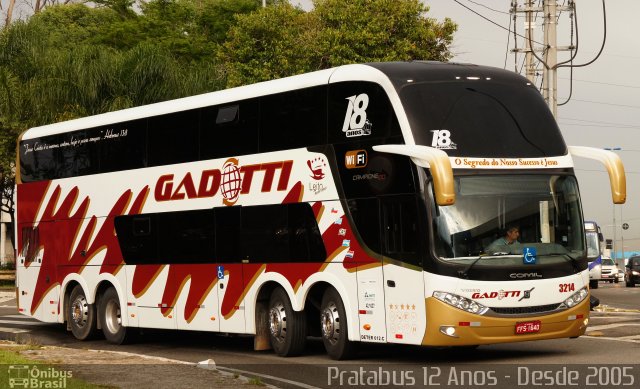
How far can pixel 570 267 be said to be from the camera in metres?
16.9

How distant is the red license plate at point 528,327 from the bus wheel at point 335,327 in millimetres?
2400

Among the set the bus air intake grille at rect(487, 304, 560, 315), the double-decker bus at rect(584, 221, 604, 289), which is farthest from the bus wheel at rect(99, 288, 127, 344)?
the double-decker bus at rect(584, 221, 604, 289)

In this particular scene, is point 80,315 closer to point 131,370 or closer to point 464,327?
point 131,370

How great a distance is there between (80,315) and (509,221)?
1006 cm

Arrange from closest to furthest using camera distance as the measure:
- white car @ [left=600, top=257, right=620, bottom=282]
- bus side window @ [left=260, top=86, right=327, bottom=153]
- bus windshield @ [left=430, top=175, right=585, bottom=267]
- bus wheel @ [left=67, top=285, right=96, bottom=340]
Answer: bus windshield @ [left=430, top=175, right=585, bottom=267], bus side window @ [left=260, top=86, right=327, bottom=153], bus wheel @ [left=67, top=285, right=96, bottom=340], white car @ [left=600, top=257, right=620, bottom=282]

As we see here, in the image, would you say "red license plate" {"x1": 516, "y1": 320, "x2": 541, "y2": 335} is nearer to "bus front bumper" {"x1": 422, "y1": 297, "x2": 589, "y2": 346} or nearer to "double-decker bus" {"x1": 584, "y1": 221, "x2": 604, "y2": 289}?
"bus front bumper" {"x1": 422, "y1": 297, "x2": 589, "y2": 346}

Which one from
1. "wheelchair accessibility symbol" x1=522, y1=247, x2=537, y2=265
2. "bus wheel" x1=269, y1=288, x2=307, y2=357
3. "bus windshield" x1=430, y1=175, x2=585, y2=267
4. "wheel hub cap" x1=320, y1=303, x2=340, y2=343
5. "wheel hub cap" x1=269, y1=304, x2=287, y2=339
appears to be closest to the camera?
"bus windshield" x1=430, y1=175, x2=585, y2=267

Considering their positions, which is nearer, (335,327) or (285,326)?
(335,327)

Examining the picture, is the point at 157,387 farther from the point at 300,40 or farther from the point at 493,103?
the point at 300,40

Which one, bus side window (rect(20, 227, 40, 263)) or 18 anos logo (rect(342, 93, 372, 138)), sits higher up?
18 anos logo (rect(342, 93, 372, 138))

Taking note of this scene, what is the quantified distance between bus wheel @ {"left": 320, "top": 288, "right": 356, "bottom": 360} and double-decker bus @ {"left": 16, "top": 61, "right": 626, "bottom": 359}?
0.09ft

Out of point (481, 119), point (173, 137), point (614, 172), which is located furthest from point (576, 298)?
point (173, 137)

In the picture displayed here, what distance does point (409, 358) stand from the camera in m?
18.0

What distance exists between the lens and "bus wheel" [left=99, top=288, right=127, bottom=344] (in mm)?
22734
